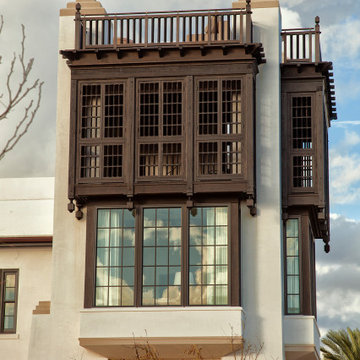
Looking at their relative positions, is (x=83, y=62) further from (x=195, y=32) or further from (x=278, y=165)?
(x=278, y=165)

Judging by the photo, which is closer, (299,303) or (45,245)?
(299,303)

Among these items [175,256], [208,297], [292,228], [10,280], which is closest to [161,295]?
[175,256]

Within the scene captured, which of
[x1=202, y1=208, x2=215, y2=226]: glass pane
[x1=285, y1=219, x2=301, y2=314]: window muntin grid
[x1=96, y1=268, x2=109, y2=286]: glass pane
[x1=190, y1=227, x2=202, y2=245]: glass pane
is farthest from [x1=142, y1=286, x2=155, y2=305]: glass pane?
[x1=285, y1=219, x2=301, y2=314]: window muntin grid

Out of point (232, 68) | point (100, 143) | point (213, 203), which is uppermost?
point (232, 68)

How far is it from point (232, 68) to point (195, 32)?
1.62 metres

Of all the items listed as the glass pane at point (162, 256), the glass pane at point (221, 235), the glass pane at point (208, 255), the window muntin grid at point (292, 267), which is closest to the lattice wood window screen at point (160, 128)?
the glass pane at point (221, 235)

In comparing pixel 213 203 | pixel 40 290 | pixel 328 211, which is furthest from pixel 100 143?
pixel 328 211

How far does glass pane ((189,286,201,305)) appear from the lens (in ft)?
81.3

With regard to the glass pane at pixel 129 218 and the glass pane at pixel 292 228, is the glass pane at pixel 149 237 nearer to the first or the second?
the glass pane at pixel 129 218

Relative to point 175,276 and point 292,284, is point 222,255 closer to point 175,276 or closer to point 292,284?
point 175,276

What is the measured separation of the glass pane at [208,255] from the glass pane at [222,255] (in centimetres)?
13

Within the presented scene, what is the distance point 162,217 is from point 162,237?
53 cm

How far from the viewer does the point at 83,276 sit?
25.6m

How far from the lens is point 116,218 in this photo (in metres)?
25.5
